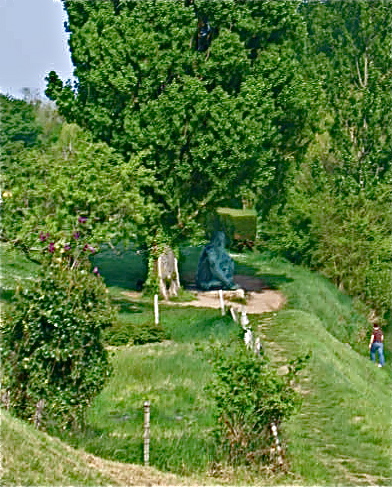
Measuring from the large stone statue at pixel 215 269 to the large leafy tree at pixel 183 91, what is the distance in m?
2.66

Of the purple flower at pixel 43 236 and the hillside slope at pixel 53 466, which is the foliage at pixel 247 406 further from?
the purple flower at pixel 43 236

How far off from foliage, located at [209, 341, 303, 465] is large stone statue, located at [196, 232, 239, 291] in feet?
62.4

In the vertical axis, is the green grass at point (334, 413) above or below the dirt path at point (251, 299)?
below

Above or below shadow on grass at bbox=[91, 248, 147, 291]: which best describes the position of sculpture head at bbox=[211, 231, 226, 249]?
above

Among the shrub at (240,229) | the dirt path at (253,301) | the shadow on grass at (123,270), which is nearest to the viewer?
the dirt path at (253,301)

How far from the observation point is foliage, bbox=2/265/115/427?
12727 millimetres

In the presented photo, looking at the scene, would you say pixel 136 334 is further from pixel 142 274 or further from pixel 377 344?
pixel 142 274

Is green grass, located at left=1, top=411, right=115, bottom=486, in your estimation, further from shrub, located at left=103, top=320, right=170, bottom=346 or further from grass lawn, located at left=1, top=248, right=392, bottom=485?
shrub, located at left=103, top=320, right=170, bottom=346

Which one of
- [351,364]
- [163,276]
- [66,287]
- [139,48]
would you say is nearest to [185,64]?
[139,48]

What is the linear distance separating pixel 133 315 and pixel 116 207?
4.50 metres

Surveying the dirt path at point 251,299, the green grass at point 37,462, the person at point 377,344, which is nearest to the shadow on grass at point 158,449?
the green grass at point 37,462

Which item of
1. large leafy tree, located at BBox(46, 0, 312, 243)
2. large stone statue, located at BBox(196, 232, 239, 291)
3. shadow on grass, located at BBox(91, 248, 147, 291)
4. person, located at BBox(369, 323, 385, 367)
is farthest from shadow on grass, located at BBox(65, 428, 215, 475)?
large stone statue, located at BBox(196, 232, 239, 291)

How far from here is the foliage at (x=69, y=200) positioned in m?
22.2

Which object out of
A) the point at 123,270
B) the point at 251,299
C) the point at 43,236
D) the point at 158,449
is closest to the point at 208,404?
the point at 158,449
